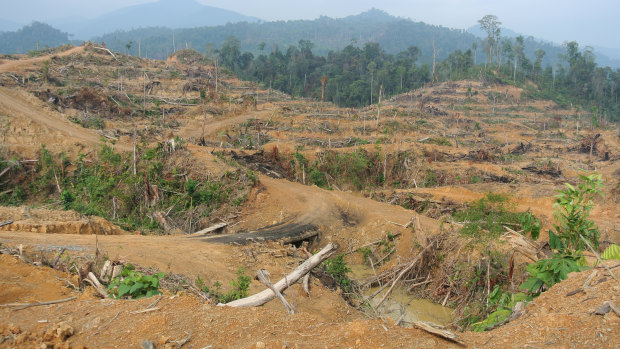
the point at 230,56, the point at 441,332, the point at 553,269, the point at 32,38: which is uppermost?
the point at 32,38

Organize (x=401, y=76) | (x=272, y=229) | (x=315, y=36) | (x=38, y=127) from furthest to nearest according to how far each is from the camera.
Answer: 1. (x=315, y=36)
2. (x=401, y=76)
3. (x=38, y=127)
4. (x=272, y=229)

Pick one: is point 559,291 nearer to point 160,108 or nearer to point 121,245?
point 121,245

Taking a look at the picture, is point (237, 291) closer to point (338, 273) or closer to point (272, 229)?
point (338, 273)

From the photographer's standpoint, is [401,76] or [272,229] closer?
[272,229]

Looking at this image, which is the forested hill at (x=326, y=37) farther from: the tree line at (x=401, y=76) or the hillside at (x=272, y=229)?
the hillside at (x=272, y=229)

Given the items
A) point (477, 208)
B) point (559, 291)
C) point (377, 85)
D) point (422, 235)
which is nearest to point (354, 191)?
point (477, 208)

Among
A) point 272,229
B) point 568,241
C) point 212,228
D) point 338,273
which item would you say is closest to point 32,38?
point 212,228

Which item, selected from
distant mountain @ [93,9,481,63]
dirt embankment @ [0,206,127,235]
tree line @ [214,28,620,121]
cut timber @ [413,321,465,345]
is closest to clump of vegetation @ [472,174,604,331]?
cut timber @ [413,321,465,345]
